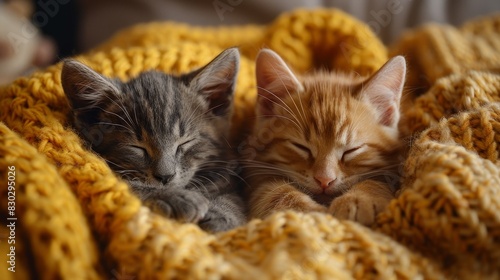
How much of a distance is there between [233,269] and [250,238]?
0.34ft

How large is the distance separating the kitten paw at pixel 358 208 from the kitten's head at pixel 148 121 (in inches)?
15.5

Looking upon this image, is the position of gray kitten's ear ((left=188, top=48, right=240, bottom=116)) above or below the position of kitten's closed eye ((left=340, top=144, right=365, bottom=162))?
above

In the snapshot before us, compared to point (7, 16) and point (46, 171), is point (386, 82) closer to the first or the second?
point (46, 171)

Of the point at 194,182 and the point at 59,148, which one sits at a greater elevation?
the point at 59,148

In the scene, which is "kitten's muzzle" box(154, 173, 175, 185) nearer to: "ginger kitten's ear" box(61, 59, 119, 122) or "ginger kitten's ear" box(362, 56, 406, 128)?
"ginger kitten's ear" box(61, 59, 119, 122)

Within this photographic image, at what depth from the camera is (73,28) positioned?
2.27 m

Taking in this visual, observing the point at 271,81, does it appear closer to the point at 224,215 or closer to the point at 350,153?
the point at 350,153

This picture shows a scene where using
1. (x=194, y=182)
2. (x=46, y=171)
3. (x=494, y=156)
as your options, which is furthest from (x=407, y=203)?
(x=46, y=171)

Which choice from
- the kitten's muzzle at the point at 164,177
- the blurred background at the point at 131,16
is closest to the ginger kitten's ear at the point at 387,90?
the kitten's muzzle at the point at 164,177

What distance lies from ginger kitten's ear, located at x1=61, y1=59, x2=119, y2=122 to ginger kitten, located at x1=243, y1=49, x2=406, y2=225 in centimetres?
45

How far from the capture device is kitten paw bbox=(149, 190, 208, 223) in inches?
35.7

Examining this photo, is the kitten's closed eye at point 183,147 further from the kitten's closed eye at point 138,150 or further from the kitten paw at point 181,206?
the kitten paw at point 181,206

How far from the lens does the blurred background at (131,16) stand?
1.96 metres

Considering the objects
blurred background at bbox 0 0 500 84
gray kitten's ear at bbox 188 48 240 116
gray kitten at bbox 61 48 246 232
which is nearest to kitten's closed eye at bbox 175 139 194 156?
gray kitten at bbox 61 48 246 232
